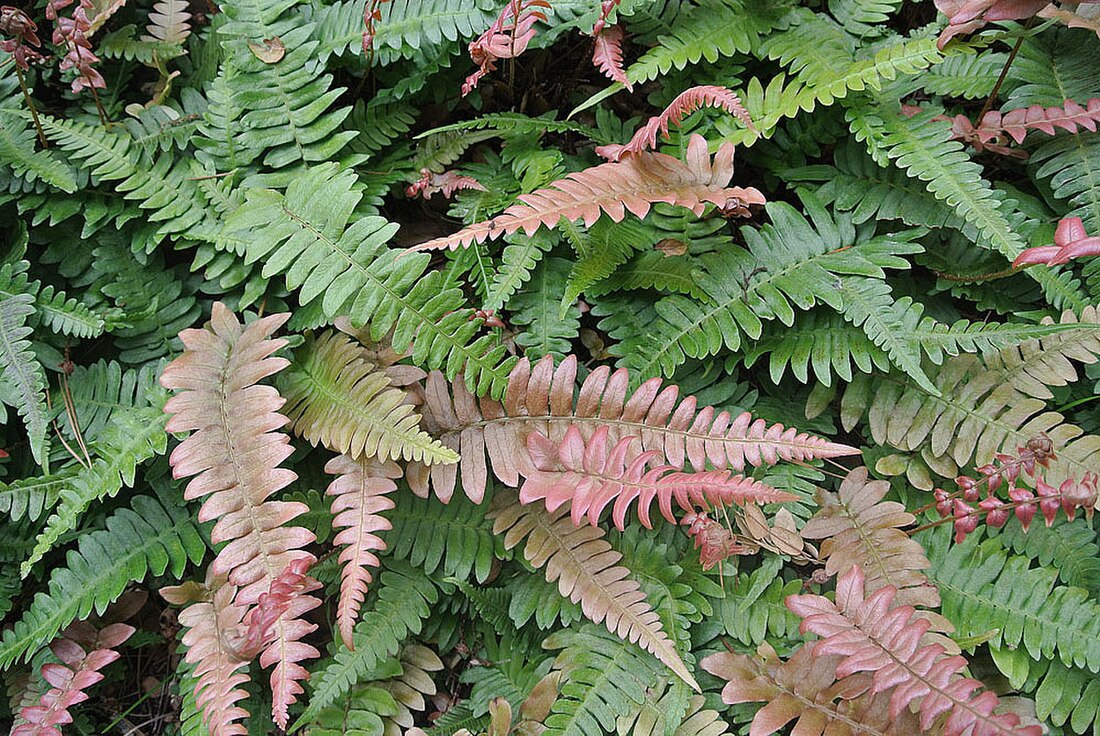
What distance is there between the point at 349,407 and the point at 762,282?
1204 mm

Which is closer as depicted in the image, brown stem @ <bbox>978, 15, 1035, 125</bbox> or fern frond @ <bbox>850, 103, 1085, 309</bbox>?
fern frond @ <bbox>850, 103, 1085, 309</bbox>

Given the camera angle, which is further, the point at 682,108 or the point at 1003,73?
the point at 1003,73

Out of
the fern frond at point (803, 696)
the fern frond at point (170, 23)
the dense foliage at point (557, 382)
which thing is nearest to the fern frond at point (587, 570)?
the dense foliage at point (557, 382)

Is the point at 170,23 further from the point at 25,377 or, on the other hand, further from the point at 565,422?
the point at 565,422

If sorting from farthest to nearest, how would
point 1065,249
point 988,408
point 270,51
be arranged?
point 270,51 → point 988,408 → point 1065,249

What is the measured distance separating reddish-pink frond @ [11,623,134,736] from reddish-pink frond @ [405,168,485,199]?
1.57m

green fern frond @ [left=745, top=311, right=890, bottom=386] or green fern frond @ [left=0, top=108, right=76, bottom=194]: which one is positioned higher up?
green fern frond @ [left=0, top=108, right=76, bottom=194]

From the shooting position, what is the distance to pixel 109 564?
7.41 feet

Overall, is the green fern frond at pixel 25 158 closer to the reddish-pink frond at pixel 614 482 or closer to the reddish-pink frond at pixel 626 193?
the reddish-pink frond at pixel 626 193

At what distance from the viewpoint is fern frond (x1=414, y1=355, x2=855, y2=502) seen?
1968 millimetres

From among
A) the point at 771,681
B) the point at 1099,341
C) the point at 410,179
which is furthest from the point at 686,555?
the point at 410,179

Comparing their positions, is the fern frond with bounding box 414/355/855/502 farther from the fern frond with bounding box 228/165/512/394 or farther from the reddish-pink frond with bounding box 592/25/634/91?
the reddish-pink frond with bounding box 592/25/634/91

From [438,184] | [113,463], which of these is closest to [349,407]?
[113,463]

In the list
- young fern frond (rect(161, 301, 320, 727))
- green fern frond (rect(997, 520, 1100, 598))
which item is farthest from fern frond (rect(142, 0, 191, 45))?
green fern frond (rect(997, 520, 1100, 598))
